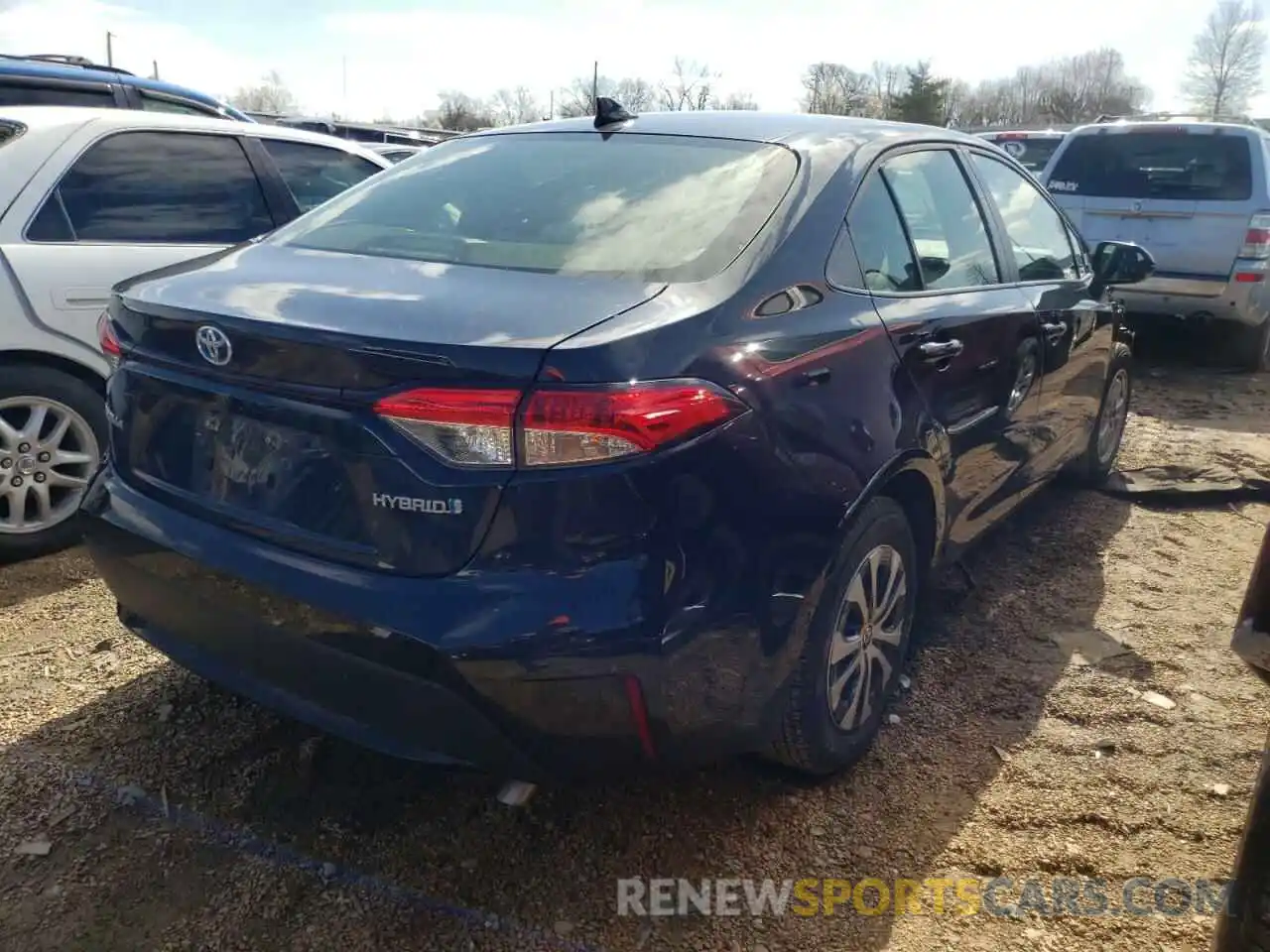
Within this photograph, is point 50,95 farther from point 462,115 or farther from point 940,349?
point 462,115

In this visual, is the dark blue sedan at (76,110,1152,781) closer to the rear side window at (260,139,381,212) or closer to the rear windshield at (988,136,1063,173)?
the rear side window at (260,139,381,212)

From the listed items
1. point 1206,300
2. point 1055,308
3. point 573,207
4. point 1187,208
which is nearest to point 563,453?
point 573,207

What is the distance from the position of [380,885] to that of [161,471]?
1022 millimetres

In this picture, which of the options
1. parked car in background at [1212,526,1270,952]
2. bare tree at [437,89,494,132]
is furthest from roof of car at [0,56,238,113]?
bare tree at [437,89,494,132]

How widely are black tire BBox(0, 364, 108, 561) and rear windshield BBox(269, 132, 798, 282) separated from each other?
4.73 ft

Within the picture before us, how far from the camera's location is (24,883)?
222 cm

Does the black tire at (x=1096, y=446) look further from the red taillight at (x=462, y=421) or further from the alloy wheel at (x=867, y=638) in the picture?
the red taillight at (x=462, y=421)

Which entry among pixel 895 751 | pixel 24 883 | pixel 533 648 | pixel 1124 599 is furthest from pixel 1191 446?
pixel 24 883

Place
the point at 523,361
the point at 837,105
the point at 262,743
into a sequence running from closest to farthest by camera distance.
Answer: the point at 523,361 → the point at 262,743 → the point at 837,105

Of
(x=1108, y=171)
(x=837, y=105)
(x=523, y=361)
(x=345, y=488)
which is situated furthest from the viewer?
(x=837, y=105)

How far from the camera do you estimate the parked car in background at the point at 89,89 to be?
18.2ft

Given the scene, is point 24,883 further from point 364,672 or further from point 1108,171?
point 1108,171

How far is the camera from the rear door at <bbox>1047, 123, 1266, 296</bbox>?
7.51 m

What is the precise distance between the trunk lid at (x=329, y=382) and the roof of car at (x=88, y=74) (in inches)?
166
